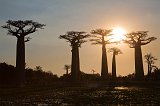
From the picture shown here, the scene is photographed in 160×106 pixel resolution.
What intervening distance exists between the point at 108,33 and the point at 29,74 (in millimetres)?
13411

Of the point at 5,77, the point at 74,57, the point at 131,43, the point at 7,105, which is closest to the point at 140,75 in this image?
the point at 131,43

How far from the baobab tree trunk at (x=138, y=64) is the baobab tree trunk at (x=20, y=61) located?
17.3 metres

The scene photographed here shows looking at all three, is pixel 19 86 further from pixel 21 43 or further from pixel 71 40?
pixel 71 40

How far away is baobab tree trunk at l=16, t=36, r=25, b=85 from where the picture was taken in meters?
40.1

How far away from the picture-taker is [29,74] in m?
61.0

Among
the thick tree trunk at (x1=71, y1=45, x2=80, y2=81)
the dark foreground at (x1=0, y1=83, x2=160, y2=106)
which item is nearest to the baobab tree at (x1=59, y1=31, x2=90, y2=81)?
the thick tree trunk at (x1=71, y1=45, x2=80, y2=81)

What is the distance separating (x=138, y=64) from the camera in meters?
52.6

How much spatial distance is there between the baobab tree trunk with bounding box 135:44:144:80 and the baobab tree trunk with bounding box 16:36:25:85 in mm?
17332

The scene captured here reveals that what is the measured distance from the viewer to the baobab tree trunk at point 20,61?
40.1m

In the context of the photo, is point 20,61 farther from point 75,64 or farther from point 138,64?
point 138,64

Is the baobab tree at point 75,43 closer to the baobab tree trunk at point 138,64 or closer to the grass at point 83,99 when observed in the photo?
the baobab tree trunk at point 138,64

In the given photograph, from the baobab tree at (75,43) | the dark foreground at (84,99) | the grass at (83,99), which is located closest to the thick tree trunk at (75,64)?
the baobab tree at (75,43)

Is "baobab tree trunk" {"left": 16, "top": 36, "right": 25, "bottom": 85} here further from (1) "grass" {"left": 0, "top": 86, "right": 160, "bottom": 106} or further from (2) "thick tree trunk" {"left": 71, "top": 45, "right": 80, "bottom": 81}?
(2) "thick tree trunk" {"left": 71, "top": 45, "right": 80, "bottom": 81}

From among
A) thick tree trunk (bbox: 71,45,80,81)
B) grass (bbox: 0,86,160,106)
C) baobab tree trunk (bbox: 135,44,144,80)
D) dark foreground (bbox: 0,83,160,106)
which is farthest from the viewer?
thick tree trunk (bbox: 71,45,80,81)
